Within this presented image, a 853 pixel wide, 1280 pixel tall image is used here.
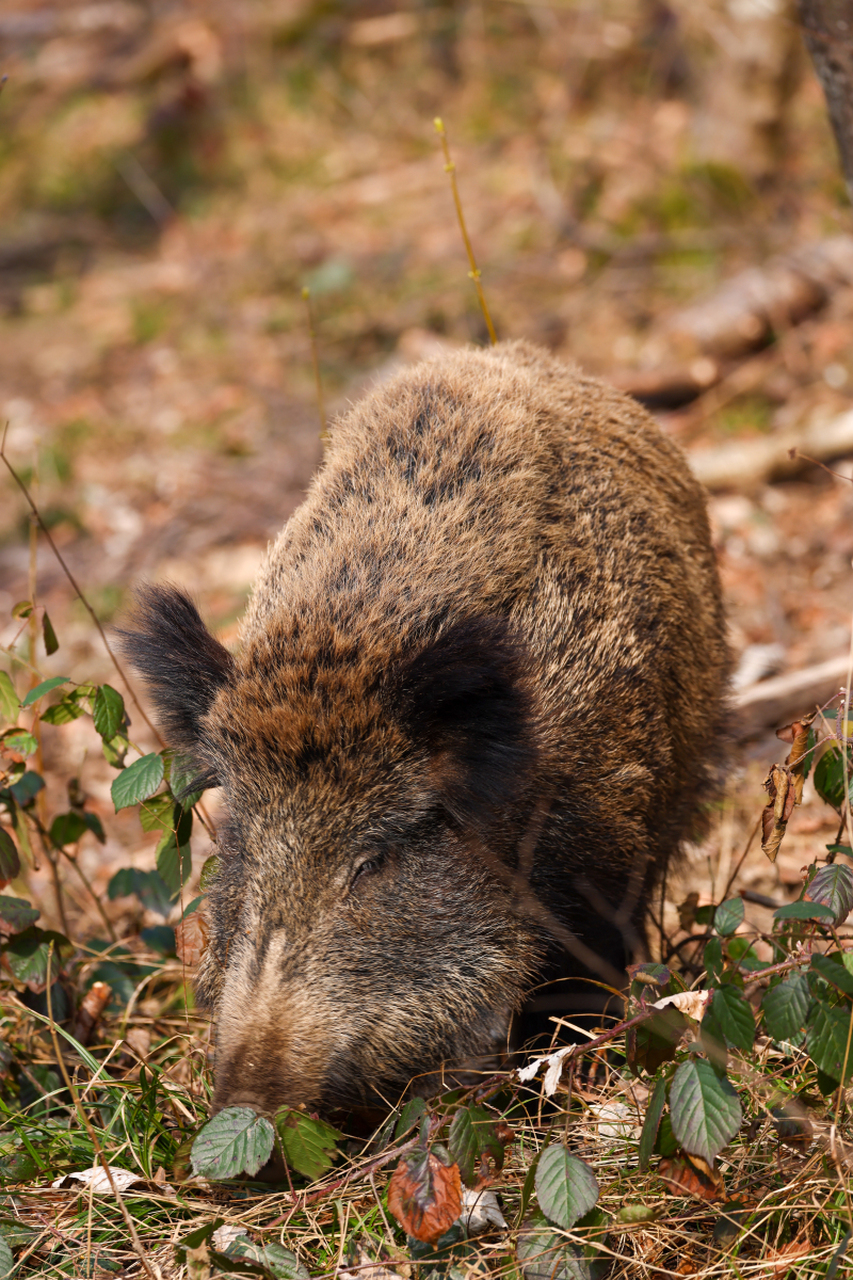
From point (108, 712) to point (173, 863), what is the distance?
477mm

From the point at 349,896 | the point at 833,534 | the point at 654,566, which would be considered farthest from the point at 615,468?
the point at 833,534

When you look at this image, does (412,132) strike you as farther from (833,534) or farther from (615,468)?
(615,468)

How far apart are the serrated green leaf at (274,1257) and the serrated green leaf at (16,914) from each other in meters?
1.11

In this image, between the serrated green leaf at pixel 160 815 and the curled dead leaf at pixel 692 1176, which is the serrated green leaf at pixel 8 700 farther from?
the curled dead leaf at pixel 692 1176

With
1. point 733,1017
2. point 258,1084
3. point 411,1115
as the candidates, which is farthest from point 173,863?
point 733,1017

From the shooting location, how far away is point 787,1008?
2.21 meters

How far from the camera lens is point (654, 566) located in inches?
135

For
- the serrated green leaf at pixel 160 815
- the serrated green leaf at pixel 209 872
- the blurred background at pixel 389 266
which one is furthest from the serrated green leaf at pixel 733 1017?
the blurred background at pixel 389 266

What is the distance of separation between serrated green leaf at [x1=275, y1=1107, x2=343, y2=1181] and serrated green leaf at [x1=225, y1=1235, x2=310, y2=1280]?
0.17 metres

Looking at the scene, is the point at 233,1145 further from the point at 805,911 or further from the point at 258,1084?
the point at 805,911

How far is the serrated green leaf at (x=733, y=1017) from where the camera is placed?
2174mm

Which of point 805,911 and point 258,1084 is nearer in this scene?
point 805,911

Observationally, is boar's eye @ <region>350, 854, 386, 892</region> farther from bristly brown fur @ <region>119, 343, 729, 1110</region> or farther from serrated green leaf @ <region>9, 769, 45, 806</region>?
serrated green leaf @ <region>9, 769, 45, 806</region>

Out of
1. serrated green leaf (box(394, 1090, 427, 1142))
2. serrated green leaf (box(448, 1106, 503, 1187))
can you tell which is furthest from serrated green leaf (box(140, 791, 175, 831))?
serrated green leaf (box(448, 1106, 503, 1187))
